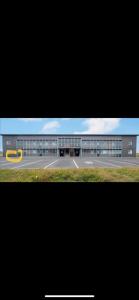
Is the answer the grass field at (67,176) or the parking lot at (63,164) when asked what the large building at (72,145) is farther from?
the grass field at (67,176)

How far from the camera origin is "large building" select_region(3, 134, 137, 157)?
17.8m

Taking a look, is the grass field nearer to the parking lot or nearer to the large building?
the parking lot

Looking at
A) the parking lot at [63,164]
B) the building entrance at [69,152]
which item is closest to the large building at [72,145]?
the building entrance at [69,152]

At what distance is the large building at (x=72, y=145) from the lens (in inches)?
699

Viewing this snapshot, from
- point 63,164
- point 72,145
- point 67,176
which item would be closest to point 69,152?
point 72,145

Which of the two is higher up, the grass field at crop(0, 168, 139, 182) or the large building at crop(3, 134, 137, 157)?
the large building at crop(3, 134, 137, 157)

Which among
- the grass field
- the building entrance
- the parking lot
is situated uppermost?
the building entrance

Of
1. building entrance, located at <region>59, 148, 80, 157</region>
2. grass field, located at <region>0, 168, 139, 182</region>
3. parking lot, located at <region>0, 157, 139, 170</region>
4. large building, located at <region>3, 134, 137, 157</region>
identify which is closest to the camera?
grass field, located at <region>0, 168, 139, 182</region>

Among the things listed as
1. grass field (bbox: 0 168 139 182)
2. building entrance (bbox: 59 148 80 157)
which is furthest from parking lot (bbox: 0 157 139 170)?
building entrance (bbox: 59 148 80 157)

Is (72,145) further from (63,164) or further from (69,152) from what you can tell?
(63,164)

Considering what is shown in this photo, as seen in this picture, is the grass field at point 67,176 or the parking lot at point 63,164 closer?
the grass field at point 67,176
